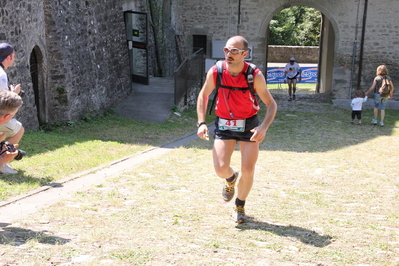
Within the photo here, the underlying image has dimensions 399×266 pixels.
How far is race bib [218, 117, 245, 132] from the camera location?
493 cm

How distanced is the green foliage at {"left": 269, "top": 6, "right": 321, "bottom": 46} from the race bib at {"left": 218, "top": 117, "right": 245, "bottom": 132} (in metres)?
33.9

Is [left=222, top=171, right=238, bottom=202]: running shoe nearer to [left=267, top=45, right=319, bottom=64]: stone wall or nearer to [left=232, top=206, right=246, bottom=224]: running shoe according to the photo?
[left=232, top=206, right=246, bottom=224]: running shoe

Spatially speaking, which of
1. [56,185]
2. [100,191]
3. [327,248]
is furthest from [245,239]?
[56,185]

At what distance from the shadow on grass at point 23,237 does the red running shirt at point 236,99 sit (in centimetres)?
192

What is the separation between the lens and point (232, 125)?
16.3 feet

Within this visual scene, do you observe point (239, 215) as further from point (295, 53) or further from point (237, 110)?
point (295, 53)

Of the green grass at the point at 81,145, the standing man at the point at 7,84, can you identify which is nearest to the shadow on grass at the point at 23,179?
the green grass at the point at 81,145

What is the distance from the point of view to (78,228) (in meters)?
4.62

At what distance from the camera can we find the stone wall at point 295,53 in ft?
116

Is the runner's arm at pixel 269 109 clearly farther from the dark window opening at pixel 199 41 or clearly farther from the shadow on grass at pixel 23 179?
the dark window opening at pixel 199 41

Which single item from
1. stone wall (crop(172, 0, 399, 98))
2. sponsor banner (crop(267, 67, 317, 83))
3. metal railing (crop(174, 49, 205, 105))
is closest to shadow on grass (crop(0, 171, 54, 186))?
metal railing (crop(174, 49, 205, 105))

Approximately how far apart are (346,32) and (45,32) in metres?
11.9

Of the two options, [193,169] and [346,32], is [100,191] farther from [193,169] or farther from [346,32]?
[346,32]

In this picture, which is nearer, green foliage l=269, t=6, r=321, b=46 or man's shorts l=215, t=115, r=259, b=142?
man's shorts l=215, t=115, r=259, b=142
